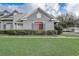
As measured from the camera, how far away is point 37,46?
26.3 feet

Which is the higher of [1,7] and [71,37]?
[1,7]

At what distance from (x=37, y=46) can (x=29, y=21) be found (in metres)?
0.42

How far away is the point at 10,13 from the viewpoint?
8.04 m

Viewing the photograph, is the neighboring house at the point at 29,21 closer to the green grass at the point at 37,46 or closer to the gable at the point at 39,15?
the gable at the point at 39,15

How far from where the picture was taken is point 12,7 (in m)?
8.00

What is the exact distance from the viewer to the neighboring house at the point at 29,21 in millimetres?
8008

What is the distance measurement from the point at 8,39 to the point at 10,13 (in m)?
0.42

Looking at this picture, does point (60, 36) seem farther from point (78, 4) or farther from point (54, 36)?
point (78, 4)

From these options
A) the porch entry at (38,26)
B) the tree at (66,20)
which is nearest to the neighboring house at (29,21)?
the porch entry at (38,26)

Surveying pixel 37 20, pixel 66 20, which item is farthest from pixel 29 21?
pixel 66 20

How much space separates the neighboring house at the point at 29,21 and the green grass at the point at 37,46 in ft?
0.57

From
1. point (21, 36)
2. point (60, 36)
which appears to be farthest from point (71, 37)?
point (21, 36)

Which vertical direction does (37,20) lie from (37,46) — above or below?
above

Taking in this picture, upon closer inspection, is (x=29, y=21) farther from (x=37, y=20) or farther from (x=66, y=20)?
(x=66, y=20)
